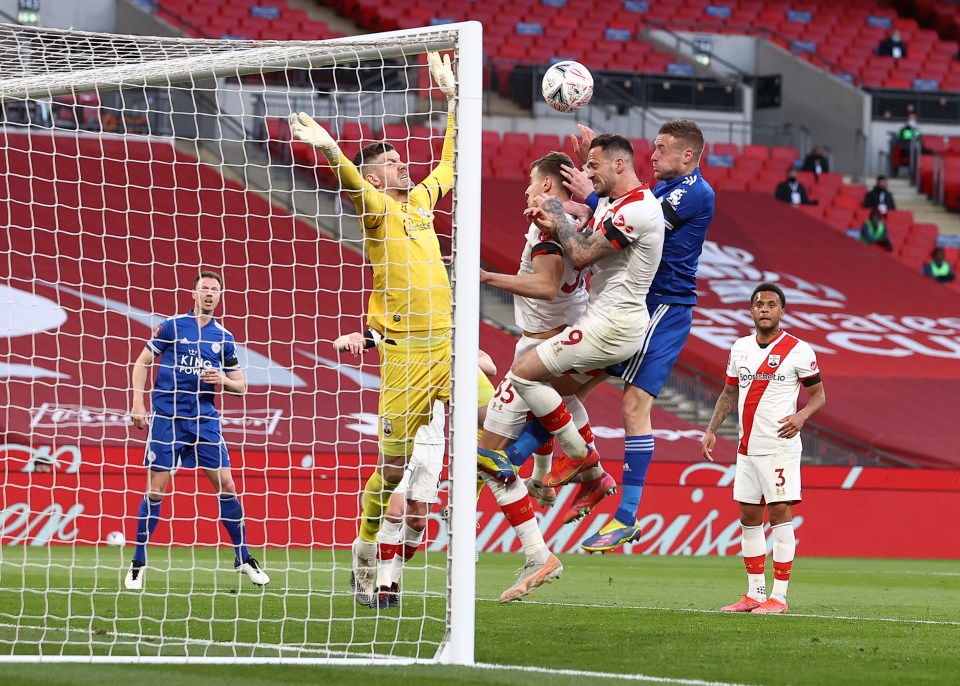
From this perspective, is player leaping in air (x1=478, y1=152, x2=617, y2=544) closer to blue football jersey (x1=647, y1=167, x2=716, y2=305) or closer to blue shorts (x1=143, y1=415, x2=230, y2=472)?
blue football jersey (x1=647, y1=167, x2=716, y2=305)

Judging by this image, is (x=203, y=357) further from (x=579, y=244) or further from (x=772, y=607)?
(x=772, y=607)

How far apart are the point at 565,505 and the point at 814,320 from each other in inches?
228

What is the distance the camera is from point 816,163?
23.7 meters

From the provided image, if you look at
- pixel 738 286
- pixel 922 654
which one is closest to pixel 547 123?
pixel 738 286

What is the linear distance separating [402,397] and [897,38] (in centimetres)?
2335

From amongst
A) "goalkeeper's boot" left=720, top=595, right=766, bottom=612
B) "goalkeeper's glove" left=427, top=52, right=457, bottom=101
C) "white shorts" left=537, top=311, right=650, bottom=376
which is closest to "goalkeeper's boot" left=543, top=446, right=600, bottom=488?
"white shorts" left=537, top=311, right=650, bottom=376

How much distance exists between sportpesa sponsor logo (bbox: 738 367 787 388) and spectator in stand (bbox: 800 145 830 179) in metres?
15.4

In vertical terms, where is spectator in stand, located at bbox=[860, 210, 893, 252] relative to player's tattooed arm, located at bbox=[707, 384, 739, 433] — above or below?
below

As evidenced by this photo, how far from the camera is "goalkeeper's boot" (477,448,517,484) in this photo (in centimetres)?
712

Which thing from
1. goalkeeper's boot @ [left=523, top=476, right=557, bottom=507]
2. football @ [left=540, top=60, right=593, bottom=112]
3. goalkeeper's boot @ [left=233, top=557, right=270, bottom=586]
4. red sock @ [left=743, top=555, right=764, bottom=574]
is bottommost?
goalkeeper's boot @ [left=233, top=557, right=270, bottom=586]

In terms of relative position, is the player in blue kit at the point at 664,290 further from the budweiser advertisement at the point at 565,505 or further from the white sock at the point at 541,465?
the budweiser advertisement at the point at 565,505

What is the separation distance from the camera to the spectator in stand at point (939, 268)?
2108 cm

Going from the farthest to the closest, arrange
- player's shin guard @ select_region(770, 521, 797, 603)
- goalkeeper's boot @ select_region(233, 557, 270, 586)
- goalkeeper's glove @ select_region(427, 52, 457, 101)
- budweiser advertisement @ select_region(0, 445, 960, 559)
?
budweiser advertisement @ select_region(0, 445, 960, 559)
goalkeeper's boot @ select_region(233, 557, 270, 586)
player's shin guard @ select_region(770, 521, 797, 603)
goalkeeper's glove @ select_region(427, 52, 457, 101)

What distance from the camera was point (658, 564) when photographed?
12930 millimetres
